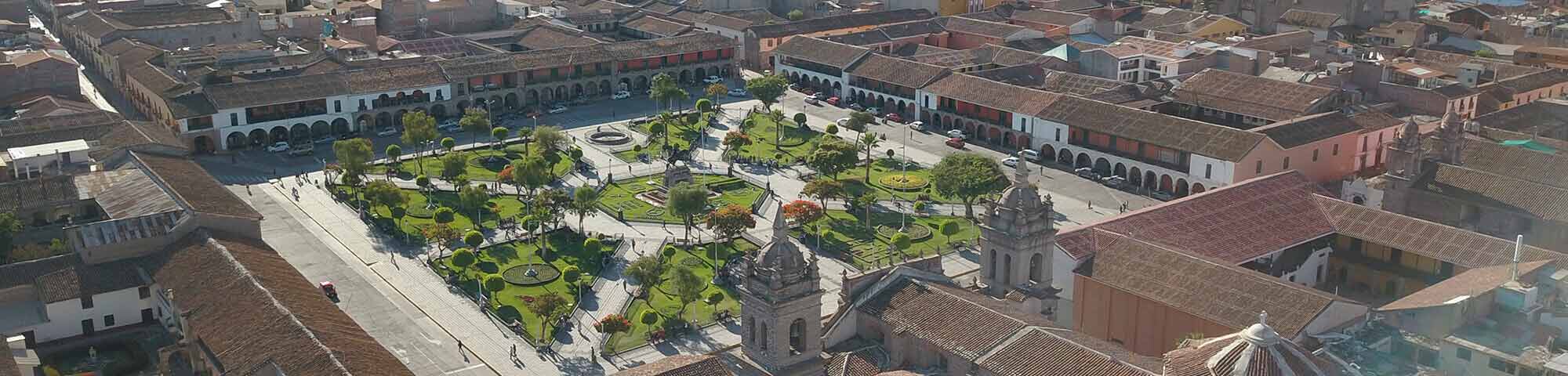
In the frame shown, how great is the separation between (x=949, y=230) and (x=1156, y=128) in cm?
1842

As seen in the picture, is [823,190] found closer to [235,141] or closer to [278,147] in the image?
[278,147]

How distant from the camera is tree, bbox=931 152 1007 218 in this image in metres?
67.6

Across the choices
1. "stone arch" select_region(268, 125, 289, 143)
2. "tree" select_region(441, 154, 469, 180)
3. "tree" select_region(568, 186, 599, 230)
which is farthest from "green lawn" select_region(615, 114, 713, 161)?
"stone arch" select_region(268, 125, 289, 143)

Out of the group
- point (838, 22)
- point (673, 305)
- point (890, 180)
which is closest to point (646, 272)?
point (673, 305)

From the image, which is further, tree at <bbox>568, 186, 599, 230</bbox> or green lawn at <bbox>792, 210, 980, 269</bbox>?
tree at <bbox>568, 186, 599, 230</bbox>

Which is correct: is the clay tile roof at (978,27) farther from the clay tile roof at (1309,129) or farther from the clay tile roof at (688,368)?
the clay tile roof at (688,368)

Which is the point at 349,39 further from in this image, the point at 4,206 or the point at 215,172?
the point at 4,206

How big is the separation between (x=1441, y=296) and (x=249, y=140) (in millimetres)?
69769

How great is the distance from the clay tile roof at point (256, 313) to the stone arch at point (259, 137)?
1192 inches

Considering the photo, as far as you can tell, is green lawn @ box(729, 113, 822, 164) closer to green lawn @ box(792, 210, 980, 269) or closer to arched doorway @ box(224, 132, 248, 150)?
green lawn @ box(792, 210, 980, 269)

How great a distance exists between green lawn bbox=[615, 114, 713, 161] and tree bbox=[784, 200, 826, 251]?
19.3 metres

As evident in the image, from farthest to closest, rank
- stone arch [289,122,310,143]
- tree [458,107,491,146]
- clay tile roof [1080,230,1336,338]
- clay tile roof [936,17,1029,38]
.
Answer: clay tile roof [936,17,1029,38]
stone arch [289,122,310,143]
tree [458,107,491,146]
clay tile roof [1080,230,1336,338]

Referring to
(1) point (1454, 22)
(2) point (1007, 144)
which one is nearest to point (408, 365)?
(2) point (1007, 144)

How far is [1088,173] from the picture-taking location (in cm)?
7819
